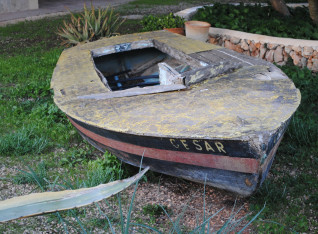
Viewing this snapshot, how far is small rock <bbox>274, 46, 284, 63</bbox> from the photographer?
555cm

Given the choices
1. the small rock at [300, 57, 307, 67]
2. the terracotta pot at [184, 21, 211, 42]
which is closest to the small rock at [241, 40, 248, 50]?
the terracotta pot at [184, 21, 211, 42]

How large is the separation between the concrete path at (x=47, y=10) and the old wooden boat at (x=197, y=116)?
22.7ft

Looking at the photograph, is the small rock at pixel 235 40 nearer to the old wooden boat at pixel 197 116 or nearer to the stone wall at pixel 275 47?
the stone wall at pixel 275 47

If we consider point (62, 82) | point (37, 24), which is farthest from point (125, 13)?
point (62, 82)

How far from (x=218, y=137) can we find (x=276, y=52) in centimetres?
372

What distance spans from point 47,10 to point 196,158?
32.1 feet

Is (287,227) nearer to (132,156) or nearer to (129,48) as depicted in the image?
(132,156)

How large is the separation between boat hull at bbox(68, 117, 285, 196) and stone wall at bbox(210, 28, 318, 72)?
307cm

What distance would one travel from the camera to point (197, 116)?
2.68 metres

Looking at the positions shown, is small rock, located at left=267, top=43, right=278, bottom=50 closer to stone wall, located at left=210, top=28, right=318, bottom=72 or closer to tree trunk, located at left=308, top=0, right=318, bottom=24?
stone wall, located at left=210, top=28, right=318, bottom=72

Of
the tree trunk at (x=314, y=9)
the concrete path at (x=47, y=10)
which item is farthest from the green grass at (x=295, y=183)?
the concrete path at (x=47, y=10)

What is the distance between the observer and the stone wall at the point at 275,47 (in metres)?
5.32

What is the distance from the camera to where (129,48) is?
4762 millimetres

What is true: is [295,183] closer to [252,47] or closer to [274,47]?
[274,47]
